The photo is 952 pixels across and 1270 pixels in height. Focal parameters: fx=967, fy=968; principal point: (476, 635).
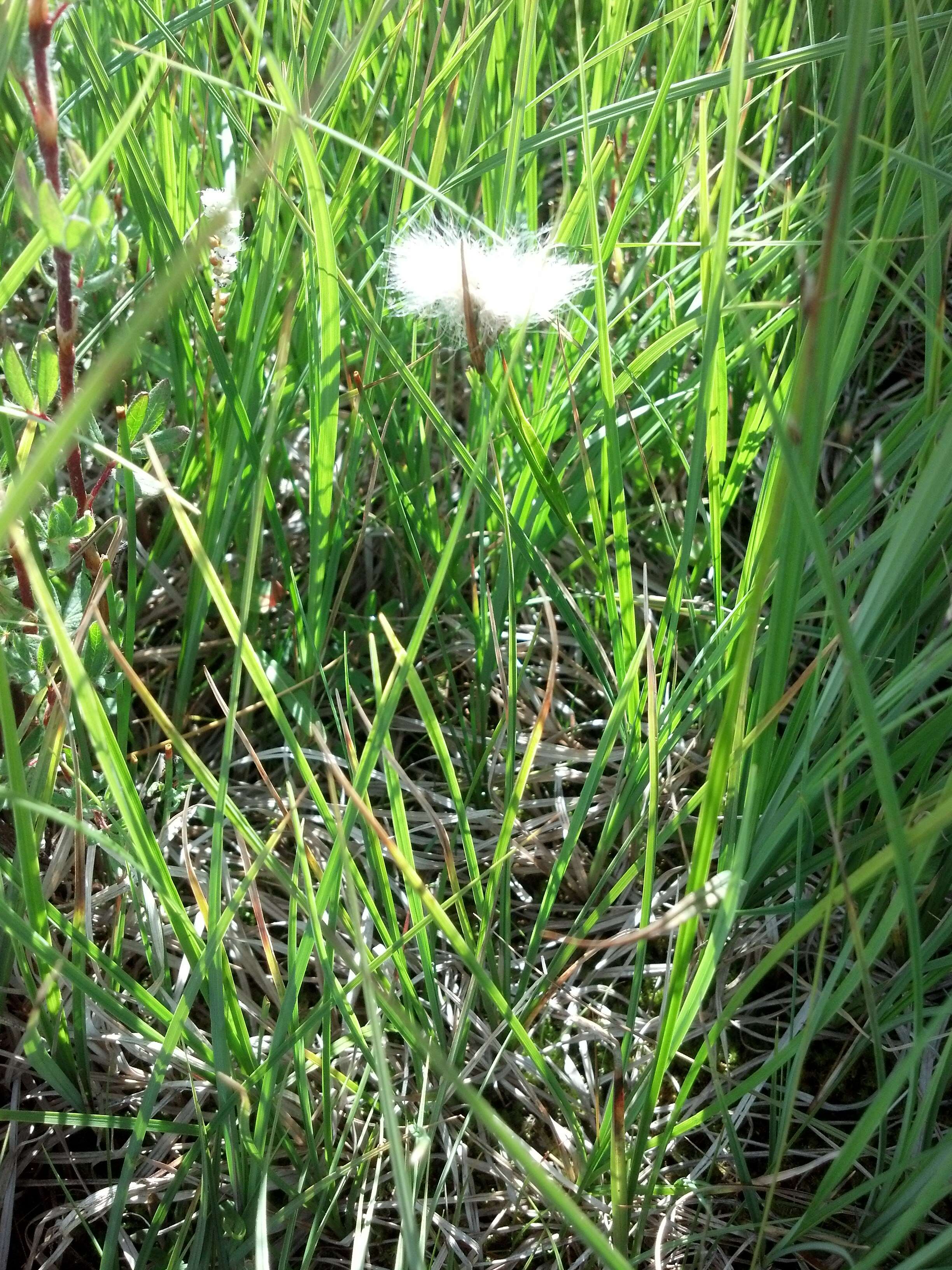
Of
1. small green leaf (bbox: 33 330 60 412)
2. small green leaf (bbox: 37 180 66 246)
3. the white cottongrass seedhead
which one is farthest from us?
the white cottongrass seedhead

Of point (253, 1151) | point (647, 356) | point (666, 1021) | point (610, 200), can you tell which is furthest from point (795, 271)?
point (253, 1151)

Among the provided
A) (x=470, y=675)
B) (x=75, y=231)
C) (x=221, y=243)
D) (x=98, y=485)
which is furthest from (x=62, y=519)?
(x=470, y=675)

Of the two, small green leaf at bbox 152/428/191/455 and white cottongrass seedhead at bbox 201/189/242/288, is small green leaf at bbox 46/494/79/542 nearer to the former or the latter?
small green leaf at bbox 152/428/191/455

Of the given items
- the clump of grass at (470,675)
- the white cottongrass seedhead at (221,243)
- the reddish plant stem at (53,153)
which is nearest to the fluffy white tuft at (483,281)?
the clump of grass at (470,675)

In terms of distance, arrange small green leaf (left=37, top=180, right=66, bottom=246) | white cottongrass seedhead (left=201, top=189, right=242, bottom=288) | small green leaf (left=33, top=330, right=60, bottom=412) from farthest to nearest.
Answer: white cottongrass seedhead (left=201, top=189, right=242, bottom=288) < small green leaf (left=33, top=330, right=60, bottom=412) < small green leaf (left=37, top=180, right=66, bottom=246)

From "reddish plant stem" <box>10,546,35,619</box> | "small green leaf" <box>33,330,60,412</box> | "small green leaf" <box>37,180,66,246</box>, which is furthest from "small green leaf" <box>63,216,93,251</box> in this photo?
"reddish plant stem" <box>10,546,35,619</box>

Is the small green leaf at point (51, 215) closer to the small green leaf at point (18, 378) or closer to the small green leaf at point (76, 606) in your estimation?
the small green leaf at point (18, 378)

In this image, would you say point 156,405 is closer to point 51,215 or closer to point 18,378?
point 18,378
